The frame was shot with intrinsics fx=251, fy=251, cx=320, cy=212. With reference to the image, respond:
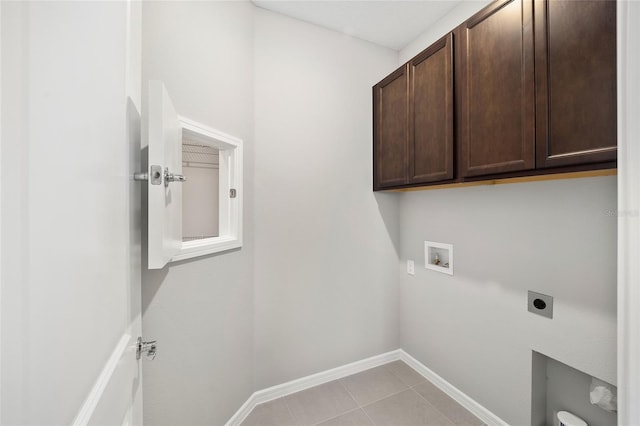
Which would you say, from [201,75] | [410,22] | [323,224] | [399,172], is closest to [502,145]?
[399,172]

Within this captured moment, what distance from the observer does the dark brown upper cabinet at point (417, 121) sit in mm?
1517

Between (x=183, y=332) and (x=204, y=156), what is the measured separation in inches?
41.4

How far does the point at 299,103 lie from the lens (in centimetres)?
193

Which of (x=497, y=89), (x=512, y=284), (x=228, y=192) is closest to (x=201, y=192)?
(x=228, y=192)

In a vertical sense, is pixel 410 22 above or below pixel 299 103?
above

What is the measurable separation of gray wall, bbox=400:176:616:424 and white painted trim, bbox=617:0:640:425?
26 cm

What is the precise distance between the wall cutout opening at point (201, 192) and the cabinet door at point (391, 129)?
1270 mm

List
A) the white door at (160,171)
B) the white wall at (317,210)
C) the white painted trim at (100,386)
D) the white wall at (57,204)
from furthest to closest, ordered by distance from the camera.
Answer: the white wall at (317,210) → the white door at (160,171) → the white painted trim at (100,386) → the white wall at (57,204)

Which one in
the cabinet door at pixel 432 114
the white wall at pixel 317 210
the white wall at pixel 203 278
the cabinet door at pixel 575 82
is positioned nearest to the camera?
the cabinet door at pixel 575 82

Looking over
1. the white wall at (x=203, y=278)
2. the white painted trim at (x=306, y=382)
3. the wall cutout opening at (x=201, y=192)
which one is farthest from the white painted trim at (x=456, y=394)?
the wall cutout opening at (x=201, y=192)

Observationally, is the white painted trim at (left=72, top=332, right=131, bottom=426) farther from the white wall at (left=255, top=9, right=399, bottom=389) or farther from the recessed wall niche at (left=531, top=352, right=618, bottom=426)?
the recessed wall niche at (left=531, top=352, right=618, bottom=426)

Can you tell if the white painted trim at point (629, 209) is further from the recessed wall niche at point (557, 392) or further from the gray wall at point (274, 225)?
the gray wall at point (274, 225)

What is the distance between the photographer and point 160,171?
803 mm

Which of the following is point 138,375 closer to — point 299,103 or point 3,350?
point 3,350
